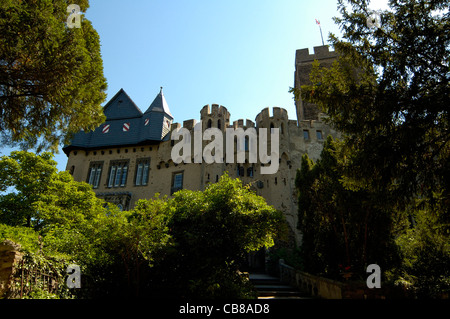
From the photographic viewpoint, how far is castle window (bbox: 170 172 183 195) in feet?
79.0

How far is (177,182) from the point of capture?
963 inches

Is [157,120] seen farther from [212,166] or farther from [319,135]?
[319,135]

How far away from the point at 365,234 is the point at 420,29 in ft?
22.0

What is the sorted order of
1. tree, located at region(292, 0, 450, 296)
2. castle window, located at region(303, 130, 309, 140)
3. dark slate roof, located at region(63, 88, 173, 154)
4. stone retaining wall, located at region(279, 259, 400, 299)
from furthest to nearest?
dark slate roof, located at region(63, 88, 173, 154)
castle window, located at region(303, 130, 309, 140)
stone retaining wall, located at region(279, 259, 400, 299)
tree, located at region(292, 0, 450, 296)

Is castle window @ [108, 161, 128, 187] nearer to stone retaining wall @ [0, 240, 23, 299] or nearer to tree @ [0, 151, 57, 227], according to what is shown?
tree @ [0, 151, 57, 227]

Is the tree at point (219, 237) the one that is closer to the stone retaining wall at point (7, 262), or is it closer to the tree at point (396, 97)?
the tree at point (396, 97)

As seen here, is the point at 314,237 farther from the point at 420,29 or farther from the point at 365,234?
the point at 420,29

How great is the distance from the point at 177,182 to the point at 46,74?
17117 millimetres

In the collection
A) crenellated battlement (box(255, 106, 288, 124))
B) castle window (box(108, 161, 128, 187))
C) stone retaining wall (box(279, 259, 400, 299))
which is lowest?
stone retaining wall (box(279, 259, 400, 299))

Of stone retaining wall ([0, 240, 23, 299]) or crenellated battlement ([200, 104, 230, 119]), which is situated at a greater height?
crenellated battlement ([200, 104, 230, 119])

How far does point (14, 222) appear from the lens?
13.5 m

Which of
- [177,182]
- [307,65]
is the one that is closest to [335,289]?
[177,182]

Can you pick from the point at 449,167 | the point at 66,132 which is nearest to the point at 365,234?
the point at 449,167

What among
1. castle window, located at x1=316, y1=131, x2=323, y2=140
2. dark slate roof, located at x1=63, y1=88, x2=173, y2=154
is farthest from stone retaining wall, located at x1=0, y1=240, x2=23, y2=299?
castle window, located at x1=316, y1=131, x2=323, y2=140
